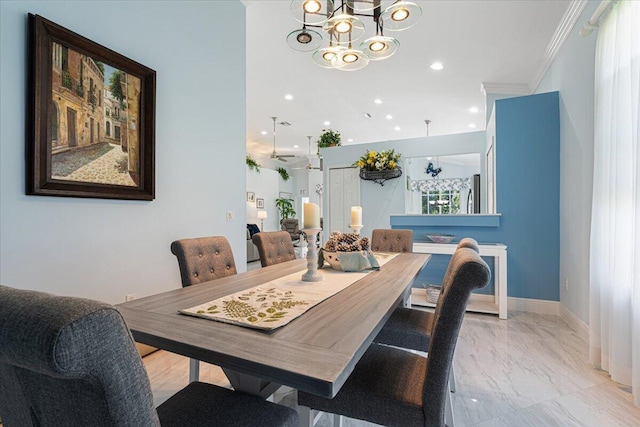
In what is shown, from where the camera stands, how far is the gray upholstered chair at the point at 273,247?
7.18 ft

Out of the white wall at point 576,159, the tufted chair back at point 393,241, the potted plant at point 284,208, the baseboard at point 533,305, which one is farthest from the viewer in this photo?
the potted plant at point 284,208

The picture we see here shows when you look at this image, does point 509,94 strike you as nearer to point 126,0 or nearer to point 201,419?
point 126,0

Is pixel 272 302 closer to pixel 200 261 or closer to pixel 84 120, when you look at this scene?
pixel 200 261

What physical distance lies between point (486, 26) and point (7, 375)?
428 centimetres

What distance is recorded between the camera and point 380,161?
581cm

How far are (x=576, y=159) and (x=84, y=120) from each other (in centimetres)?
387

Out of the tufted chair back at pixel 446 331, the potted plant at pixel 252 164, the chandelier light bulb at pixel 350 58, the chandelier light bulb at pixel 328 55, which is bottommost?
the tufted chair back at pixel 446 331

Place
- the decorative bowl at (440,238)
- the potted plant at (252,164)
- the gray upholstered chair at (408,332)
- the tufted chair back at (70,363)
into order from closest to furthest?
the tufted chair back at (70,363) < the gray upholstered chair at (408,332) < the decorative bowl at (440,238) < the potted plant at (252,164)

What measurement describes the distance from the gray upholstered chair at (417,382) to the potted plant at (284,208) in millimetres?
9940

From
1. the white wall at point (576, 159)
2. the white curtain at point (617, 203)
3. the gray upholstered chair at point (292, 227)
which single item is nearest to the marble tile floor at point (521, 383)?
the white curtain at point (617, 203)

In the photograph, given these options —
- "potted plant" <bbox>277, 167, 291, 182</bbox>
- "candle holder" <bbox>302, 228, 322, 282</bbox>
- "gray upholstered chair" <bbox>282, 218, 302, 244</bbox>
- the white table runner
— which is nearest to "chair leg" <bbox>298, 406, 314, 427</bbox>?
the white table runner

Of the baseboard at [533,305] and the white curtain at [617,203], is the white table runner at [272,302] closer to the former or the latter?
the white curtain at [617,203]

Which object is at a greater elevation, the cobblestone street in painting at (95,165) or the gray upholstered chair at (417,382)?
the cobblestone street in painting at (95,165)

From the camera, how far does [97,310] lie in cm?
43
